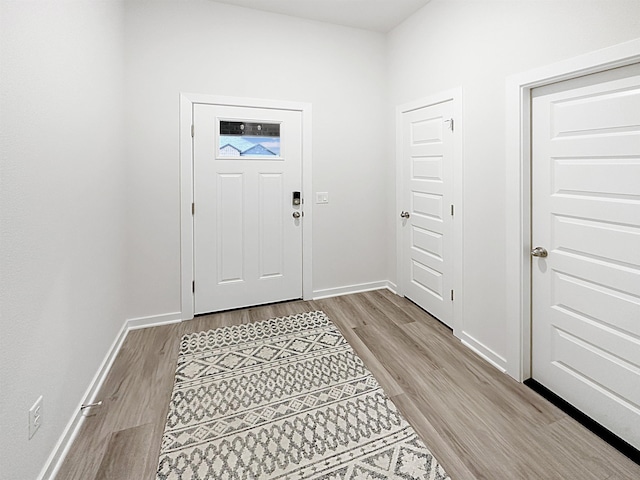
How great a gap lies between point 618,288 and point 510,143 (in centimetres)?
101

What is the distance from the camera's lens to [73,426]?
168 cm

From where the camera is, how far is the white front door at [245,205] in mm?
3055

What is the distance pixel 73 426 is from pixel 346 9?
3.70 metres

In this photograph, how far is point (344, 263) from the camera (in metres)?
3.69

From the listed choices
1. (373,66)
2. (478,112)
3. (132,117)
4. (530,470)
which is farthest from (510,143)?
(132,117)

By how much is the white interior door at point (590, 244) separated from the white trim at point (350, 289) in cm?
187

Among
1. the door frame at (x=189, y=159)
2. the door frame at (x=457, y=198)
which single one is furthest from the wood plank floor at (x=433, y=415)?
the door frame at (x=189, y=159)

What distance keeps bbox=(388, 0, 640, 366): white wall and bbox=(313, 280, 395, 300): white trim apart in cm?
130

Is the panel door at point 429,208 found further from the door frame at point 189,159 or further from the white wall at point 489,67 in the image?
the door frame at point 189,159

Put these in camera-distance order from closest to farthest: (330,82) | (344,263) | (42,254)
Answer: (42,254) < (330,82) < (344,263)

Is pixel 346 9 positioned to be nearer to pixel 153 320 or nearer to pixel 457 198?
pixel 457 198

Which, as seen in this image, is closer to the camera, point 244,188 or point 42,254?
point 42,254

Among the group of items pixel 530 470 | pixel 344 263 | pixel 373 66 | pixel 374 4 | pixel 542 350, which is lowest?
pixel 530 470

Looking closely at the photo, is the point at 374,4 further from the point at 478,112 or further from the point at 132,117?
the point at 132,117
